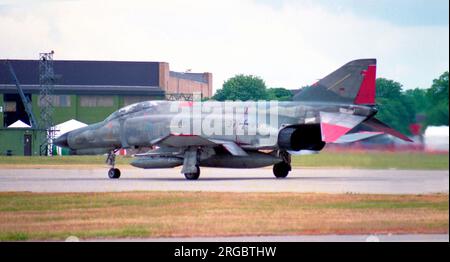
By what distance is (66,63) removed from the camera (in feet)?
80.4

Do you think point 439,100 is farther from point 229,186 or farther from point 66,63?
point 66,63

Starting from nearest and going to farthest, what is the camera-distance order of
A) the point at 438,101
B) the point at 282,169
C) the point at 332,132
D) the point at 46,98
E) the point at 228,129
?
the point at 438,101
the point at 332,132
the point at 46,98
the point at 228,129
the point at 282,169

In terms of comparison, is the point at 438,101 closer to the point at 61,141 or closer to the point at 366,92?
the point at 366,92

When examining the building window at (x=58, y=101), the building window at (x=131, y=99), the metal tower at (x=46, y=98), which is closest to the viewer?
the metal tower at (x=46, y=98)

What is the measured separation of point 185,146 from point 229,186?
467 cm

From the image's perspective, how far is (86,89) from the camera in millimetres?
29156

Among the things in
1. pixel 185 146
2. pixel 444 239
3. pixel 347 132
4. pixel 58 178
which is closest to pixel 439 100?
pixel 444 239

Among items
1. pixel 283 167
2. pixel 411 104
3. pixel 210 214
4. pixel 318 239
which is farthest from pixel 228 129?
pixel 318 239

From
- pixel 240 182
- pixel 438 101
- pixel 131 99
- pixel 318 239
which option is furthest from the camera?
pixel 131 99

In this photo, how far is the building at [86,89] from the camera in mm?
24578

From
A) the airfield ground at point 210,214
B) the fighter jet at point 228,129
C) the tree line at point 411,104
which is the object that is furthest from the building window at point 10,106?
the tree line at point 411,104

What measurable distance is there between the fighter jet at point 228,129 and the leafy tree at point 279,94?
31 centimetres

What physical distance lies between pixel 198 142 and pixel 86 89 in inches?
158

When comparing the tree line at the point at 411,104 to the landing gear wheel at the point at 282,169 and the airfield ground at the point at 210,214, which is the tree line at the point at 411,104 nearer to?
the airfield ground at the point at 210,214
